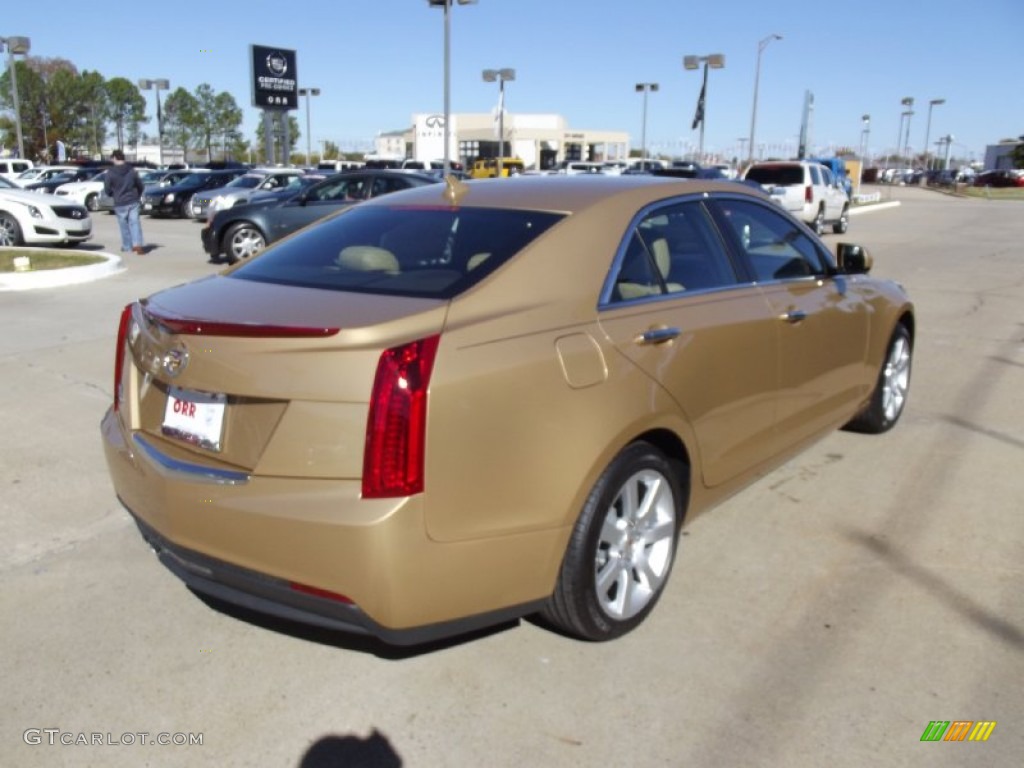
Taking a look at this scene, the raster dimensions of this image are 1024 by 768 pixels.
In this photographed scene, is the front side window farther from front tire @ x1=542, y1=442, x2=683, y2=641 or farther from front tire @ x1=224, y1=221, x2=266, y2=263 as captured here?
front tire @ x1=224, y1=221, x2=266, y2=263

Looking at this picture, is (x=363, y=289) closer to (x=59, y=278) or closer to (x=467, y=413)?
(x=467, y=413)

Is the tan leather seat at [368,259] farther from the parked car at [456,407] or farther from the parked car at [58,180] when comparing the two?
the parked car at [58,180]

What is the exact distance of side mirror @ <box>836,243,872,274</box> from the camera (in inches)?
194

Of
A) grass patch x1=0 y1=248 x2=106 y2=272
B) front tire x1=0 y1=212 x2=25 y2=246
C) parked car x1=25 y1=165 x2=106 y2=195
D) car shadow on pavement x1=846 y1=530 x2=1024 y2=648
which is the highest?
parked car x1=25 y1=165 x2=106 y2=195

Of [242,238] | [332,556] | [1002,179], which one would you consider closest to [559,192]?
[332,556]

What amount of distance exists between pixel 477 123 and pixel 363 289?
91.6 metres

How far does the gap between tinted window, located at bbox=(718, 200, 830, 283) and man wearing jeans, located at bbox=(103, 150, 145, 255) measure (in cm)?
1295

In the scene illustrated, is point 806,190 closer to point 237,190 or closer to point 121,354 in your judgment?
point 237,190

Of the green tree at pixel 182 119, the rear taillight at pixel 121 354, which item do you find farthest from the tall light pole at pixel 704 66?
the green tree at pixel 182 119

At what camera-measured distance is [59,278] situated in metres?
11.6

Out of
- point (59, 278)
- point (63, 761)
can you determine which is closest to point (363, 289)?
point (63, 761)

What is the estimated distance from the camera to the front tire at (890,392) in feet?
17.9

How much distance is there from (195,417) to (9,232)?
1496 centimetres
